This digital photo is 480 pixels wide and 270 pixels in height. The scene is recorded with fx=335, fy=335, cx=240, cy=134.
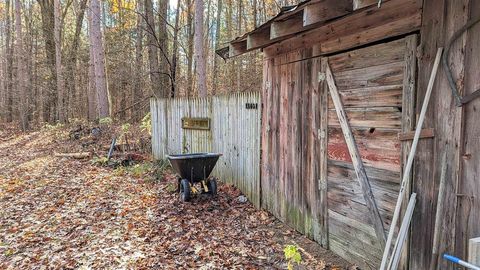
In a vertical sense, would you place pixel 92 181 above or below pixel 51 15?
below

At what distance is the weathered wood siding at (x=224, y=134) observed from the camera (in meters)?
6.26

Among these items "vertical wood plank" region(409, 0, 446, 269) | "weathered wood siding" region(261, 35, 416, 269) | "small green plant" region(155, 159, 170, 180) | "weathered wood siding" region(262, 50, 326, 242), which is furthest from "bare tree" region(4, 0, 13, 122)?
"vertical wood plank" region(409, 0, 446, 269)

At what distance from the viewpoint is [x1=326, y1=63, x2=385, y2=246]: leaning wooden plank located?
3.51 m

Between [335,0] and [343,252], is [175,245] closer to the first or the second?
[343,252]

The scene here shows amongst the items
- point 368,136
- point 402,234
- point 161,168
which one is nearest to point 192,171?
point 161,168

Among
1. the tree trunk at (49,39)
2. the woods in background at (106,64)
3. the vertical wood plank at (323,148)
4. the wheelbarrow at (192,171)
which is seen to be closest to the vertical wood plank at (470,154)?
the vertical wood plank at (323,148)

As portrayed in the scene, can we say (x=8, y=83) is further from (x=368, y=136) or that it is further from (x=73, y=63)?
(x=368, y=136)

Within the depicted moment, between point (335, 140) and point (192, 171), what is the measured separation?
9.52ft

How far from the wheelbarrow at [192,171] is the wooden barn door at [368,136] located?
2516 mm

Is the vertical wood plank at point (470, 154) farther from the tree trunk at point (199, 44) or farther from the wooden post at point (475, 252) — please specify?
the tree trunk at point (199, 44)

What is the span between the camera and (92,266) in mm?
3977

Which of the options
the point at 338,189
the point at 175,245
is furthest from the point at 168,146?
the point at 338,189

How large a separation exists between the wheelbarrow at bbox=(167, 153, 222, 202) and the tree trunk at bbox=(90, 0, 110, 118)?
7.62m

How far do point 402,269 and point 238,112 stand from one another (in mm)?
4197
